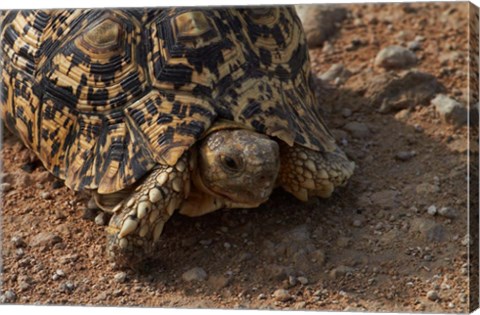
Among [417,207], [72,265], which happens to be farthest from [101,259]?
[417,207]

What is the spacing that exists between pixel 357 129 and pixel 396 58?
0.54 metres

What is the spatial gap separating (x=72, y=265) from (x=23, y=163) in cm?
77

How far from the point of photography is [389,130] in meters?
4.72

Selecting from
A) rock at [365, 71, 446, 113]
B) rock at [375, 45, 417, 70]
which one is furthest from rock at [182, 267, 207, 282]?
rock at [375, 45, 417, 70]

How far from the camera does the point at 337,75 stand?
512 cm

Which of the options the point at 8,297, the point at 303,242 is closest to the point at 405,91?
the point at 303,242

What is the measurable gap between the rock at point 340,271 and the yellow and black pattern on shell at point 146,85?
54cm

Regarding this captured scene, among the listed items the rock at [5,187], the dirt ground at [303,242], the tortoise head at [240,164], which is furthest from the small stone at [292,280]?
the rock at [5,187]

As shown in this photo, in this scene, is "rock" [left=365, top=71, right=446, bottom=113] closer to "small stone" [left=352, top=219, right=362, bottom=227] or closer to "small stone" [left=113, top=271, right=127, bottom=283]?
"small stone" [left=352, top=219, right=362, bottom=227]

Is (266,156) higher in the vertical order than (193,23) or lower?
lower

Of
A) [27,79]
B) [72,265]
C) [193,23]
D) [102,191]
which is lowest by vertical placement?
[72,265]

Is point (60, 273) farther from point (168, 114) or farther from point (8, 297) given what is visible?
point (168, 114)

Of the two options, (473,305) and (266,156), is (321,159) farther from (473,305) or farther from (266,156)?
(473,305)

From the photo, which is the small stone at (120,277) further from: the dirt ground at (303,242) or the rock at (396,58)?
the rock at (396,58)
